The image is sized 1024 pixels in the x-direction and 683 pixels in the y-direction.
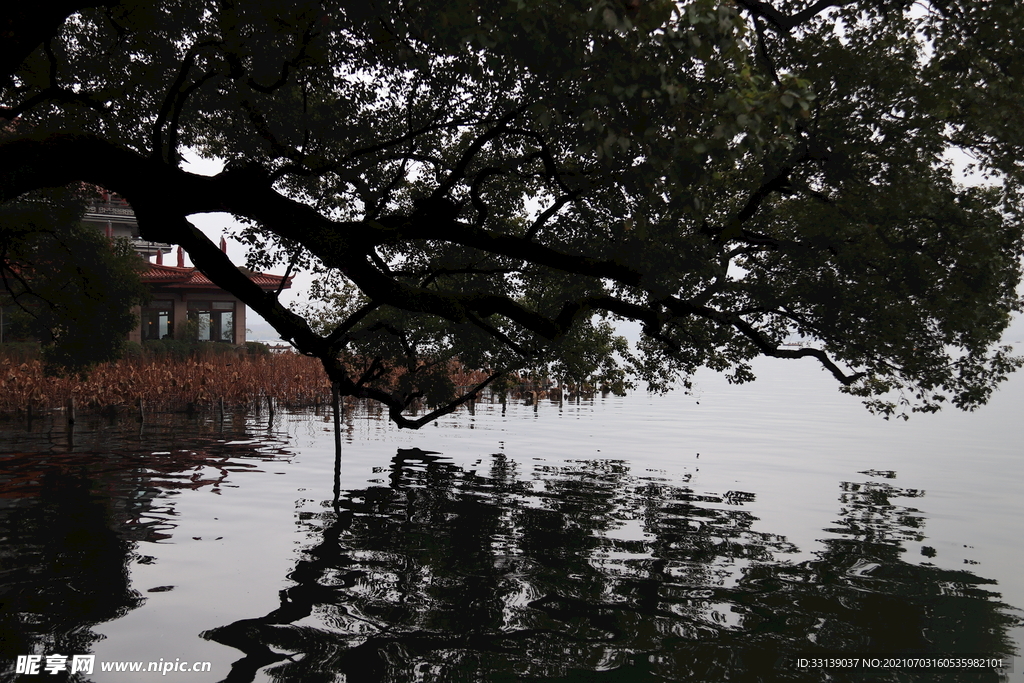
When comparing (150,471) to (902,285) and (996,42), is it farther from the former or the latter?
(996,42)

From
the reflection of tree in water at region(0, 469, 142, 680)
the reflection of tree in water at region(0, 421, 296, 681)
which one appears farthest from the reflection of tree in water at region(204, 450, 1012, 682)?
the reflection of tree in water at region(0, 421, 296, 681)

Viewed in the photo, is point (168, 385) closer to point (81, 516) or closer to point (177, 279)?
point (177, 279)

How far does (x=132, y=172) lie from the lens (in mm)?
9211

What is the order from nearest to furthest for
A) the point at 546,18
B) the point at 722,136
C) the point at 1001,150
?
the point at 722,136
the point at 546,18
the point at 1001,150

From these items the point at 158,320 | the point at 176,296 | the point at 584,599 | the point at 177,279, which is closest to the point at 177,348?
the point at 177,279

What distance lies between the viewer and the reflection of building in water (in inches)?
1505

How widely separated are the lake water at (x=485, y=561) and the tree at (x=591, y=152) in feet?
9.70

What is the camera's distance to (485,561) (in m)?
10.9

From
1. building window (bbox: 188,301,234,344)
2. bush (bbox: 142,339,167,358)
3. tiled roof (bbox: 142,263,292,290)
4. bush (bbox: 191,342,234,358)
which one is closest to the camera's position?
bush (bbox: 142,339,167,358)

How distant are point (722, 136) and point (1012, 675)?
6508 millimetres

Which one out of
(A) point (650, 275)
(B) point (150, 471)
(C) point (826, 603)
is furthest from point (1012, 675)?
(B) point (150, 471)

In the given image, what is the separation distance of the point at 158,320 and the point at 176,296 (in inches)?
138

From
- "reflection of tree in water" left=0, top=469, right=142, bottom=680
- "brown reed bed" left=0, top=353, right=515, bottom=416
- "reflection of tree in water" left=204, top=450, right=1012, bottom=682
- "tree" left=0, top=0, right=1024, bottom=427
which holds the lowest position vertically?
"reflection of tree in water" left=204, top=450, right=1012, bottom=682

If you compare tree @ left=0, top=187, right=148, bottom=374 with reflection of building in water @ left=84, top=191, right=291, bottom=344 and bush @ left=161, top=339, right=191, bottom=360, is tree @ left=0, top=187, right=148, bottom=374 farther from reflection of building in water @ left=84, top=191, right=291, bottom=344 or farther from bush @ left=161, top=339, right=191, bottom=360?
reflection of building in water @ left=84, top=191, right=291, bottom=344
